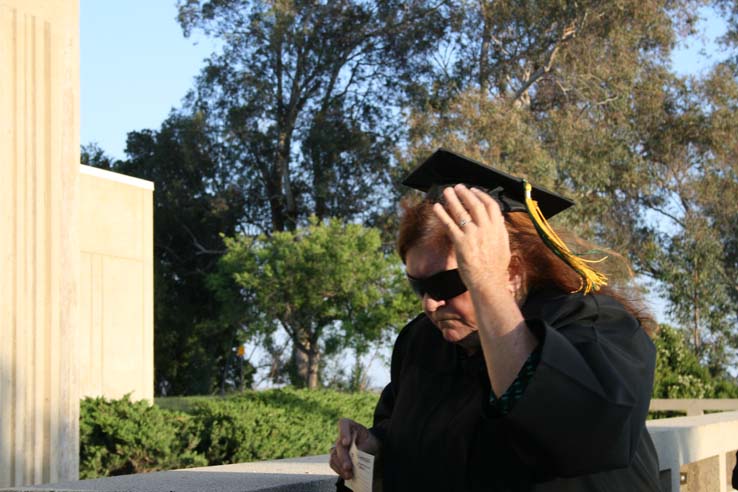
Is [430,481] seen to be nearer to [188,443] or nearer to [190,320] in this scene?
[188,443]

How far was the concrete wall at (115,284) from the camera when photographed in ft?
44.1

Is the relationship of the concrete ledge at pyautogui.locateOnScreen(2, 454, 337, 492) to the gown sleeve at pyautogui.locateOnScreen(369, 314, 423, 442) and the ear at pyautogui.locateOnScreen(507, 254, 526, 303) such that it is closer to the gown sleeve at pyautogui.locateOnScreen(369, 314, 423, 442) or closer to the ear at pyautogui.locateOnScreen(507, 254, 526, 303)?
the gown sleeve at pyautogui.locateOnScreen(369, 314, 423, 442)

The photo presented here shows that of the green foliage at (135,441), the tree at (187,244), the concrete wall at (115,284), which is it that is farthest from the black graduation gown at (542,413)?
the tree at (187,244)

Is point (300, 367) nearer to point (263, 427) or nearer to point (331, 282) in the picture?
point (331, 282)

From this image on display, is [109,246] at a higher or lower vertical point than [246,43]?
lower

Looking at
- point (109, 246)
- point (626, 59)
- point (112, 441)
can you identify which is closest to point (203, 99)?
point (626, 59)

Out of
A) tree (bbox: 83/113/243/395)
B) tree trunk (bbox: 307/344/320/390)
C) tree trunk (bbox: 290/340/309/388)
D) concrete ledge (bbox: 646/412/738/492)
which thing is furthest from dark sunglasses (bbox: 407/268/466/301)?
tree (bbox: 83/113/243/395)

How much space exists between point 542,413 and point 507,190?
65cm

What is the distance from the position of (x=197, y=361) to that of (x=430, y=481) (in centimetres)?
3123

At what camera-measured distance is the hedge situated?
8.55 m

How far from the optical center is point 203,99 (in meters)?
32.7

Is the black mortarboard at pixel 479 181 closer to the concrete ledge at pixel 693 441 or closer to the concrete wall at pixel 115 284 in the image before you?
the concrete ledge at pixel 693 441

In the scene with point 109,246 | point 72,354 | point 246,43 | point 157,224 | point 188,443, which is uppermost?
point 246,43

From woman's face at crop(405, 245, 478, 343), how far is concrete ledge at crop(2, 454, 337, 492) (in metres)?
0.83
